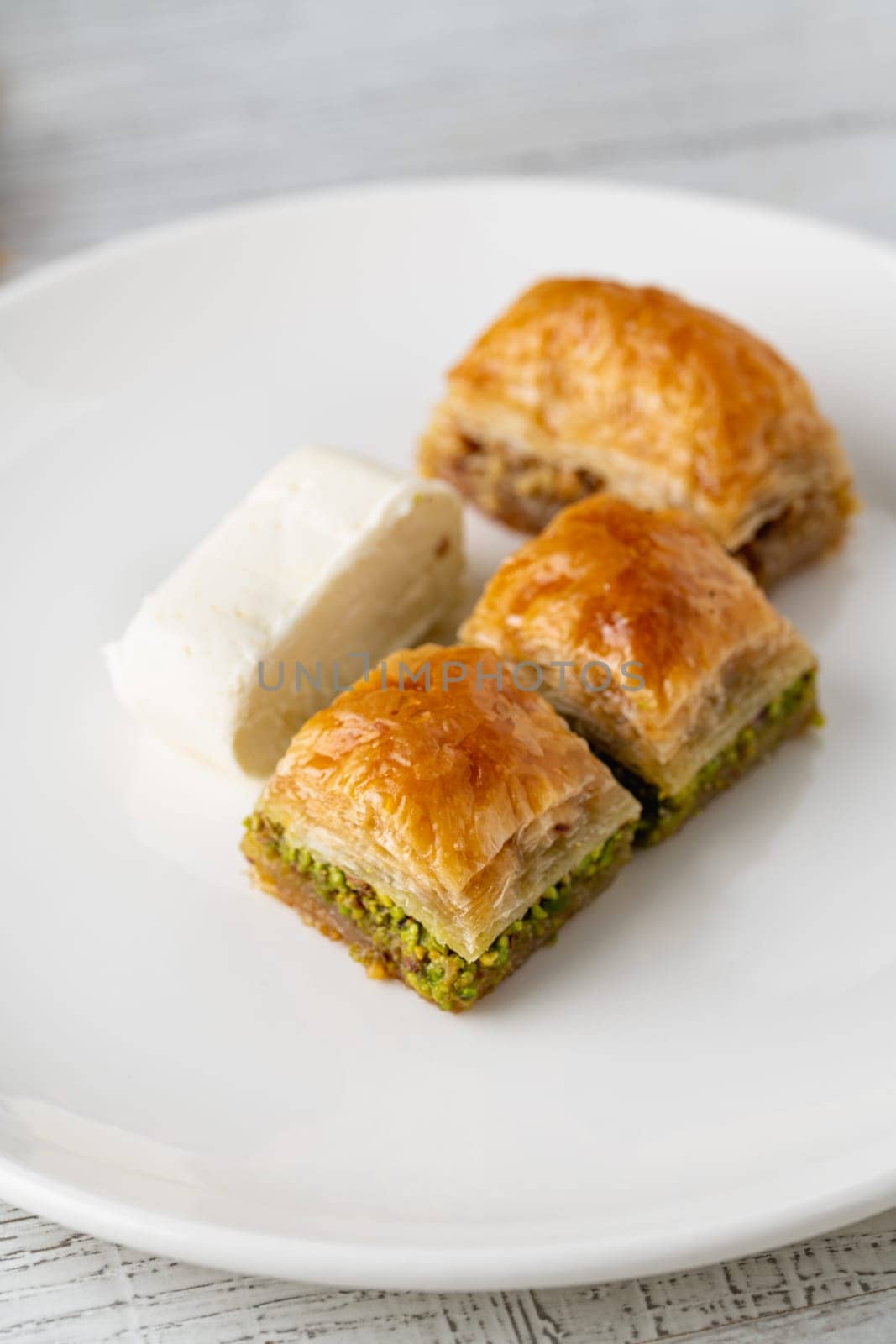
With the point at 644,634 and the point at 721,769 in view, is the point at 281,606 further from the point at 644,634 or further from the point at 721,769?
the point at 721,769

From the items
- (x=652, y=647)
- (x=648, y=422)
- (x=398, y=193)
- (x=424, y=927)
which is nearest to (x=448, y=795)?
(x=424, y=927)

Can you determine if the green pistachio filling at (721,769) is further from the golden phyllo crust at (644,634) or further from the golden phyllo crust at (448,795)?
the golden phyllo crust at (448,795)

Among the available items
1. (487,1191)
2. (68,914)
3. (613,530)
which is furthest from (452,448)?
(487,1191)

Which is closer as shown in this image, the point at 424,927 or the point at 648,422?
the point at 424,927

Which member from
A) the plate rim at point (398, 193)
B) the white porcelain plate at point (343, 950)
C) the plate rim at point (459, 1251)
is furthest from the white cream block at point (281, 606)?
the plate rim at point (398, 193)

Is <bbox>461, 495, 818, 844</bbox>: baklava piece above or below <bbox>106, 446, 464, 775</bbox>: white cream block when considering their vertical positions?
below

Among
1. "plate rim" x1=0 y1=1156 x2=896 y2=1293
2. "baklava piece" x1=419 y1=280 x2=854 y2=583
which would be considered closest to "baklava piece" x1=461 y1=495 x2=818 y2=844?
"baklava piece" x1=419 y1=280 x2=854 y2=583

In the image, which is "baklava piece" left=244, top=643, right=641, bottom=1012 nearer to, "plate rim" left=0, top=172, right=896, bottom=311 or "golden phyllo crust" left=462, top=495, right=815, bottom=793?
"golden phyllo crust" left=462, top=495, right=815, bottom=793
